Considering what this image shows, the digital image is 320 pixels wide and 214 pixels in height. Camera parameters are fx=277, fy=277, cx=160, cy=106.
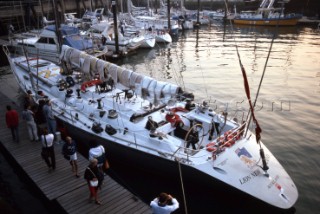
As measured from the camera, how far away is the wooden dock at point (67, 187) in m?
8.41

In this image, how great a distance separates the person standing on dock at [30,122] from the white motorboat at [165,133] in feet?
4.47

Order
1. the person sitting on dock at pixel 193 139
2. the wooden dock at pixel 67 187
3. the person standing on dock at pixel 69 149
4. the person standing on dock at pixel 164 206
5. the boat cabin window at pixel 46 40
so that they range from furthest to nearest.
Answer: the boat cabin window at pixel 46 40, the person sitting on dock at pixel 193 139, the person standing on dock at pixel 69 149, the wooden dock at pixel 67 187, the person standing on dock at pixel 164 206

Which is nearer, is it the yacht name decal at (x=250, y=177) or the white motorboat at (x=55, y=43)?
the yacht name decal at (x=250, y=177)

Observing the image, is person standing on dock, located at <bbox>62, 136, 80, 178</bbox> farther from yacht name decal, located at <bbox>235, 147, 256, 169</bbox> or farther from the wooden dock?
yacht name decal, located at <bbox>235, 147, 256, 169</bbox>

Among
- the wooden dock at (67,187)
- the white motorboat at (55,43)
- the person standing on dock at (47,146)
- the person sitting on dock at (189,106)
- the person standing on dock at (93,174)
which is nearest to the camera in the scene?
the person standing on dock at (93,174)

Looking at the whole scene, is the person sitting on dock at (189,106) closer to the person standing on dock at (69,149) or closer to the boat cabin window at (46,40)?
the person standing on dock at (69,149)

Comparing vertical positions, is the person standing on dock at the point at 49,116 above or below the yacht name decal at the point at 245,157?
above

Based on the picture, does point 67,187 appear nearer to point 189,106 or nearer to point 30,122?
point 30,122

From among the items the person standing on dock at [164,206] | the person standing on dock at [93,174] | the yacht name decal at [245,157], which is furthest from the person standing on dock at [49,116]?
the yacht name decal at [245,157]

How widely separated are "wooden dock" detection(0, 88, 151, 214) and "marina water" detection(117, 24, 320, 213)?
164 centimetres

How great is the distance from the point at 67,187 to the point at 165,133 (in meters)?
4.00

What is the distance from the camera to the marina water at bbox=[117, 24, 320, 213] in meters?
11.3

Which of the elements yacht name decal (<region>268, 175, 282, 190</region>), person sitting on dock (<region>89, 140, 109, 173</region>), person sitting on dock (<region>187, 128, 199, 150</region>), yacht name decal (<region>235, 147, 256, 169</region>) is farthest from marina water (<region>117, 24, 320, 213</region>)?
person sitting on dock (<region>89, 140, 109, 173</region>)

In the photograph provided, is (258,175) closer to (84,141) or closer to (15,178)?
(84,141)
